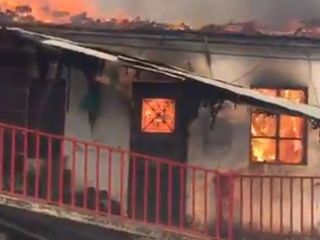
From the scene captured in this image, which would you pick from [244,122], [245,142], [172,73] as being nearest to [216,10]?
[244,122]

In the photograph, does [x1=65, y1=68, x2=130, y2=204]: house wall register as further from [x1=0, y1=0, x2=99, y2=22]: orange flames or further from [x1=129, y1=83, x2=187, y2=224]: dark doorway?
[x1=0, y1=0, x2=99, y2=22]: orange flames


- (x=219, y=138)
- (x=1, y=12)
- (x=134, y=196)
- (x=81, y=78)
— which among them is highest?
(x=1, y=12)

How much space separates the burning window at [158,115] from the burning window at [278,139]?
4.45 ft

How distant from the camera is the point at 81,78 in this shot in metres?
12.9

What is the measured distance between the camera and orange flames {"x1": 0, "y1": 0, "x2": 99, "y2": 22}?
42.3ft

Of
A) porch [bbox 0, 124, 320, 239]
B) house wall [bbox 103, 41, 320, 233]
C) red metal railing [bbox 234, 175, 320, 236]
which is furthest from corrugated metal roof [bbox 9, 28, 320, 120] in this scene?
red metal railing [bbox 234, 175, 320, 236]

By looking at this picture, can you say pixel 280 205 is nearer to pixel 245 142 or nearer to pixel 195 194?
pixel 245 142

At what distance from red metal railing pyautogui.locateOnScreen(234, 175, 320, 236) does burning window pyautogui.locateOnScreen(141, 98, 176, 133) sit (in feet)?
4.78

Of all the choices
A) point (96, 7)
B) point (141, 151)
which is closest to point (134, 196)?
point (141, 151)

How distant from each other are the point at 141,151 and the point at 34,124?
180 cm

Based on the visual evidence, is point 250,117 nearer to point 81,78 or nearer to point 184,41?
point 184,41

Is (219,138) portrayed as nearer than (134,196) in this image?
No

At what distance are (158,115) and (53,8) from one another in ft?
8.03

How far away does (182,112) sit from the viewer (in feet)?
42.5
